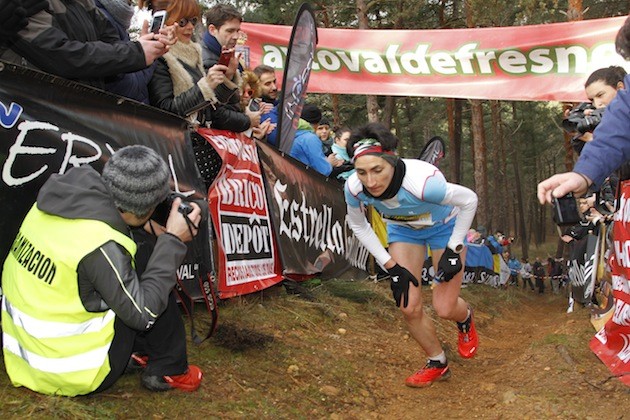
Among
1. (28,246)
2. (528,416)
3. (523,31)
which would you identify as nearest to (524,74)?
(523,31)

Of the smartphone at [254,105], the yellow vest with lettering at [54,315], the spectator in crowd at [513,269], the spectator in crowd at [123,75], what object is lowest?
the spectator in crowd at [513,269]

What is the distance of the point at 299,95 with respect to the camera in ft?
23.5

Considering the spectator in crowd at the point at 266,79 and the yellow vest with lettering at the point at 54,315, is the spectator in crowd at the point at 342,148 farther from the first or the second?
the yellow vest with lettering at the point at 54,315

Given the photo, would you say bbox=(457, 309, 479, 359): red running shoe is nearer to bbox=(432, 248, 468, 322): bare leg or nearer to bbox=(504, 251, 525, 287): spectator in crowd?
bbox=(432, 248, 468, 322): bare leg

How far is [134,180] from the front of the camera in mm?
2988

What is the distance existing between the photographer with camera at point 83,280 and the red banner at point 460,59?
8.27 m

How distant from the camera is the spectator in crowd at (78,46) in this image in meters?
3.39

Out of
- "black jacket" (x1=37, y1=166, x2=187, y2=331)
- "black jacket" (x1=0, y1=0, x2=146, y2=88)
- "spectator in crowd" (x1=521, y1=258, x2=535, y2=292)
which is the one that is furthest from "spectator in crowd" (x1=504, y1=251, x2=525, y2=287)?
"black jacket" (x1=37, y1=166, x2=187, y2=331)

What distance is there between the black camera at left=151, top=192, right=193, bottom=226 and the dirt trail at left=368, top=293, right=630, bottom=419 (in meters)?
2.05

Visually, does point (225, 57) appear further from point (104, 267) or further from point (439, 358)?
point (439, 358)

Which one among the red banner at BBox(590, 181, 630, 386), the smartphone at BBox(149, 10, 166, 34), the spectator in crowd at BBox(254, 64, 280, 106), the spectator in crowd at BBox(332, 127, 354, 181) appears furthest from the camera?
the spectator in crowd at BBox(332, 127, 354, 181)

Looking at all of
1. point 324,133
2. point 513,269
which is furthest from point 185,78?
point 513,269

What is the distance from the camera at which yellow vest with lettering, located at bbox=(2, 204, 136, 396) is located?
2758 millimetres

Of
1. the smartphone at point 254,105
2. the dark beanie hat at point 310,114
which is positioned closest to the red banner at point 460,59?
the dark beanie hat at point 310,114
